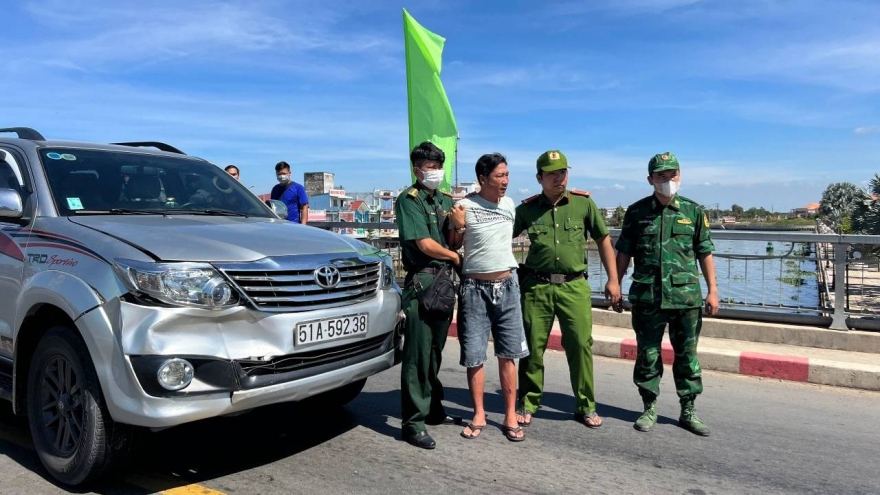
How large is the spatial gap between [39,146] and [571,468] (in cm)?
384

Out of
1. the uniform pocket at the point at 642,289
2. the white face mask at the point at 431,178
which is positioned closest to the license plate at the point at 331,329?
the white face mask at the point at 431,178

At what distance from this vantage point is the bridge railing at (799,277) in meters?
6.24

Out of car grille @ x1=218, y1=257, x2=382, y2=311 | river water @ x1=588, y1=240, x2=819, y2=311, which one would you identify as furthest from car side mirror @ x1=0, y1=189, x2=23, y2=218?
river water @ x1=588, y1=240, x2=819, y2=311

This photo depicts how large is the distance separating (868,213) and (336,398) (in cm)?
1010

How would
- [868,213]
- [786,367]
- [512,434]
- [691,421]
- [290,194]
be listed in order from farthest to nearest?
[868,213], [290,194], [786,367], [691,421], [512,434]

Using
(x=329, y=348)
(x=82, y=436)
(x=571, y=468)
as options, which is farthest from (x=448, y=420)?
(x=82, y=436)

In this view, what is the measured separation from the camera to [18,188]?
150 inches

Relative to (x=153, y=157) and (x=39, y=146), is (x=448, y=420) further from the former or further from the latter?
(x=39, y=146)

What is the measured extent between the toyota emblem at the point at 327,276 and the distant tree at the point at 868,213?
10379mm

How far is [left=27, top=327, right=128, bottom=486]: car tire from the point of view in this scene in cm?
309

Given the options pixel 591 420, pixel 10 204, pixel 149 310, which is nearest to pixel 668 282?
pixel 591 420

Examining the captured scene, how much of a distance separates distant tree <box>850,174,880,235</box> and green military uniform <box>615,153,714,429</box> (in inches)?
314

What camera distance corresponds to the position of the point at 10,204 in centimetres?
349

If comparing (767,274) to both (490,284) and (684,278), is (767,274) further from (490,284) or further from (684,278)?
(490,284)
